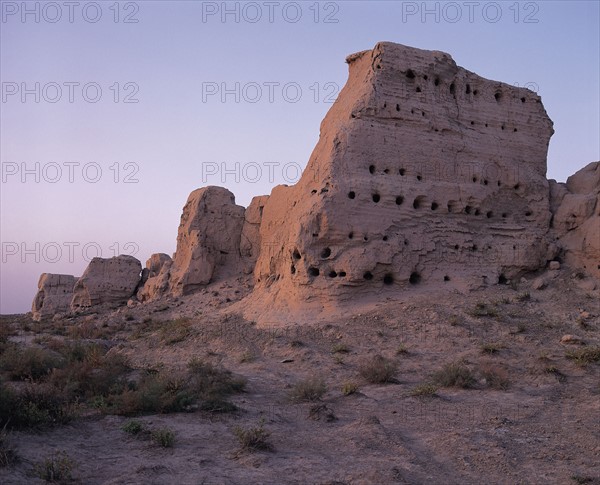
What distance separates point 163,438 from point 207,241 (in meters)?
15.6

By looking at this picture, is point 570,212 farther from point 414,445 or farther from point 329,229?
point 414,445

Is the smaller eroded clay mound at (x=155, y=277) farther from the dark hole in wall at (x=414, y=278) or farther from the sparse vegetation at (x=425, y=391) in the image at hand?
the sparse vegetation at (x=425, y=391)

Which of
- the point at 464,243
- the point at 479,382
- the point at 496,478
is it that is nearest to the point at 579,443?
the point at 496,478

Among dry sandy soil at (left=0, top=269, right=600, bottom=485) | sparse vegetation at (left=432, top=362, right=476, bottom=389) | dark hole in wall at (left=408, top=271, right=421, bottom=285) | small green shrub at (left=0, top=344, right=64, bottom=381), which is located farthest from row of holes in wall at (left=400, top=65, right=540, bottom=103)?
small green shrub at (left=0, top=344, right=64, bottom=381)

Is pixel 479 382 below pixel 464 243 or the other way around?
below

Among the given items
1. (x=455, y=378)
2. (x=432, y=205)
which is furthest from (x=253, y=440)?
(x=432, y=205)

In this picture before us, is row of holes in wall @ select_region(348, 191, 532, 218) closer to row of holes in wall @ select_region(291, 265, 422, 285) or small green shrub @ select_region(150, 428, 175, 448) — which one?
row of holes in wall @ select_region(291, 265, 422, 285)

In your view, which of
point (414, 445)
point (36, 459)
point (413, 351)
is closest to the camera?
point (36, 459)

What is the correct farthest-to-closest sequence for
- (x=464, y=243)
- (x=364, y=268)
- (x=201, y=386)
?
(x=464, y=243) → (x=364, y=268) → (x=201, y=386)

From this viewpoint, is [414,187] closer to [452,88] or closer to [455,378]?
[452,88]

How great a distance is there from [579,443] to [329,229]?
861cm

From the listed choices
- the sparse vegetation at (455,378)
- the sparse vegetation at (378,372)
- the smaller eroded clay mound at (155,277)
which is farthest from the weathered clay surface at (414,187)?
the smaller eroded clay mound at (155,277)

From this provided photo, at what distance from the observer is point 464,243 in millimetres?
15922

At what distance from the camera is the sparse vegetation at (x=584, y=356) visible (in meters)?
10.9
